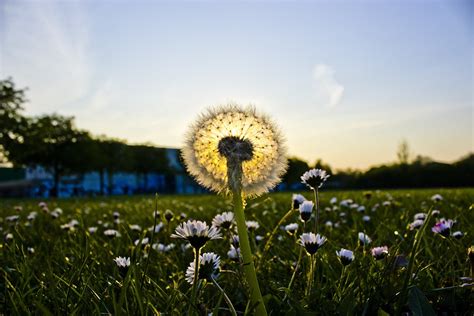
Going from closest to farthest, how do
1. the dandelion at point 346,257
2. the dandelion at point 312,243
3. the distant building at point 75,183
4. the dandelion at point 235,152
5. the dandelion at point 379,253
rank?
the dandelion at point 235,152 → the dandelion at point 312,243 → the dandelion at point 346,257 → the dandelion at point 379,253 → the distant building at point 75,183

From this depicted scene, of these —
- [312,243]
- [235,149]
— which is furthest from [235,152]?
[312,243]

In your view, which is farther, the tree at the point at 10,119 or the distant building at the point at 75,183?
the distant building at the point at 75,183

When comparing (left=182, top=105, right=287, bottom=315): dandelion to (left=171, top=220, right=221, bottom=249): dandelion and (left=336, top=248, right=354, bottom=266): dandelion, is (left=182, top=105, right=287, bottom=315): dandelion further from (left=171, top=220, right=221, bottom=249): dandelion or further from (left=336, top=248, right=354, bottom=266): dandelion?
(left=336, top=248, right=354, bottom=266): dandelion

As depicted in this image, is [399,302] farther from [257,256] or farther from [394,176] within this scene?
[394,176]

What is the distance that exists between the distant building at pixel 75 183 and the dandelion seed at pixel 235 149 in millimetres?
58280

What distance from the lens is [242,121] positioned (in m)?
1.46

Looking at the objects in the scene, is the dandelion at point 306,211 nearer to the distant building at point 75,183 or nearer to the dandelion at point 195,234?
the dandelion at point 195,234

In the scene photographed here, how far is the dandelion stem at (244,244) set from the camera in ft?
3.88

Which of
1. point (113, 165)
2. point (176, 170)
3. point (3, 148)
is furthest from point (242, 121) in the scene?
point (176, 170)

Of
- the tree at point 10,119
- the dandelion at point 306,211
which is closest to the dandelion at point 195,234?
the dandelion at point 306,211

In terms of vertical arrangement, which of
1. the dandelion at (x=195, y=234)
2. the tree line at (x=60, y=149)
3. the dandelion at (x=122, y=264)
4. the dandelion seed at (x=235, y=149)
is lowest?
the dandelion at (x=122, y=264)

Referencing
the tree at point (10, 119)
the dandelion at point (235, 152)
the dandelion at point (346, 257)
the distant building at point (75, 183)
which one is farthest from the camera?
the distant building at point (75, 183)

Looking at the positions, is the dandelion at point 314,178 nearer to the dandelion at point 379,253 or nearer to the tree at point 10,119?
the dandelion at point 379,253

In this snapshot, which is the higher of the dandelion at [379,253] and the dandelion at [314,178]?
the dandelion at [314,178]
